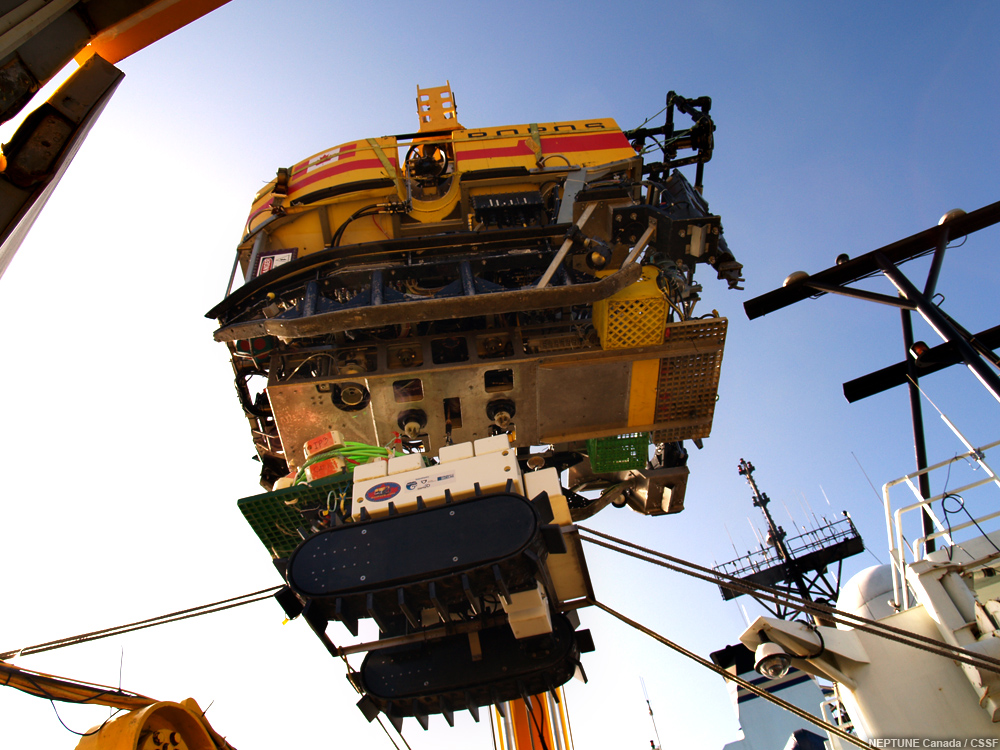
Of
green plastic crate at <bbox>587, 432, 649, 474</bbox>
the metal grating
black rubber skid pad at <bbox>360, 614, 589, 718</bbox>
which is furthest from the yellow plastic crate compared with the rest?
black rubber skid pad at <bbox>360, 614, 589, 718</bbox>

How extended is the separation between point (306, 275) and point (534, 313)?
10.4 ft

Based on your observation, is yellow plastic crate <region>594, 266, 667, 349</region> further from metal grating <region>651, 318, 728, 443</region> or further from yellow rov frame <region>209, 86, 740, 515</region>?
metal grating <region>651, 318, 728, 443</region>

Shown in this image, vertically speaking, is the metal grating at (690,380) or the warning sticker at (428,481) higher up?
the metal grating at (690,380)

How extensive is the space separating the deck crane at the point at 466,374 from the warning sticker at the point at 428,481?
0.02 metres

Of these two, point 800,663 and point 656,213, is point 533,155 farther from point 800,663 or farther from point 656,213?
point 800,663

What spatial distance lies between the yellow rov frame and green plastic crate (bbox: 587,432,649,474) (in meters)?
0.02

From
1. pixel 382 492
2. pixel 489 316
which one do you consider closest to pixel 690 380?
pixel 489 316

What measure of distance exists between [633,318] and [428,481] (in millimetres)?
4352

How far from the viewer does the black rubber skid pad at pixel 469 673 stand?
4660 mm

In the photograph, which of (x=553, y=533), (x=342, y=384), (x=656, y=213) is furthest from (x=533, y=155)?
(x=553, y=533)

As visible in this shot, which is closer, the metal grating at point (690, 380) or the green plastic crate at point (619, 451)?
the metal grating at point (690, 380)

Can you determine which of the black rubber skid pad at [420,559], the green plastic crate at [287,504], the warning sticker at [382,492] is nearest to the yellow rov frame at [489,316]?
the green plastic crate at [287,504]

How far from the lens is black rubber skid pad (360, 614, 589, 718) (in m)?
4.66

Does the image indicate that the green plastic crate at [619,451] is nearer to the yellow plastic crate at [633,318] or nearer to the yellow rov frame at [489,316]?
the yellow rov frame at [489,316]
